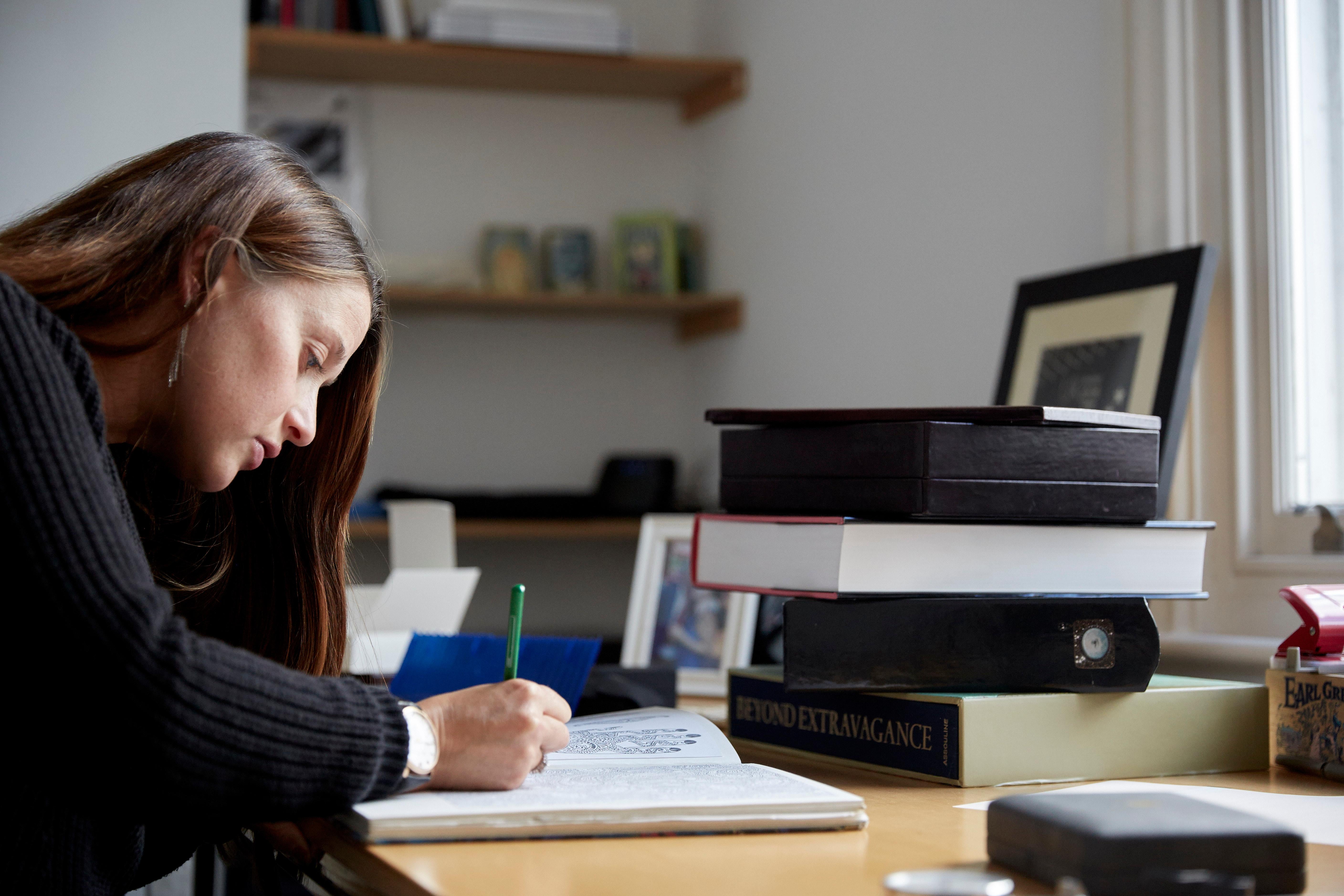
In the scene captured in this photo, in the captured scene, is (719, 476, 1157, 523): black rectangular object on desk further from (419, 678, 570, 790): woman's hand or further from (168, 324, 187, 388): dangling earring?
(168, 324, 187, 388): dangling earring

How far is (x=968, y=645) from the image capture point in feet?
2.97

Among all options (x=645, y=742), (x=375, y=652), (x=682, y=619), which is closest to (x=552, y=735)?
(x=645, y=742)

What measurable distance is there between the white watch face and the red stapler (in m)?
0.63

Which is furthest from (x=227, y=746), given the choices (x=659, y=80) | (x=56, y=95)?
(x=659, y=80)

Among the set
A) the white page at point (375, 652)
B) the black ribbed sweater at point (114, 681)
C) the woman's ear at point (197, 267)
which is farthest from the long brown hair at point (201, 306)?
the white page at point (375, 652)

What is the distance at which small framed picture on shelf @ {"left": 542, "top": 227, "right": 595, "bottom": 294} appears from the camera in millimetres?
2684

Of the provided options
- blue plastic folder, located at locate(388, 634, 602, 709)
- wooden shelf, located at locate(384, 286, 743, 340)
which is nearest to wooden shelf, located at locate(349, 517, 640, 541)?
wooden shelf, located at locate(384, 286, 743, 340)

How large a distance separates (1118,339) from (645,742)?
0.73 m

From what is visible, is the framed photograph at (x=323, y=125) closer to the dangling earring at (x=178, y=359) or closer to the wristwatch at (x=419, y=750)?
the dangling earring at (x=178, y=359)

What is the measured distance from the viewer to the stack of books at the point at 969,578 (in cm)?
89

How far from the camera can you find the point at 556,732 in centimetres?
77

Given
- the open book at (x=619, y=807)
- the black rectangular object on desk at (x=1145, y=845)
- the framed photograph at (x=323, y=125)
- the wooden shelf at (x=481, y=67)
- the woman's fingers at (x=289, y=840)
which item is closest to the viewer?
the black rectangular object on desk at (x=1145, y=845)

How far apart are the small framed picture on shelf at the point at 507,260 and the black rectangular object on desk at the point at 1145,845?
213cm

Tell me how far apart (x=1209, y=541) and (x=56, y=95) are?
1512 millimetres
